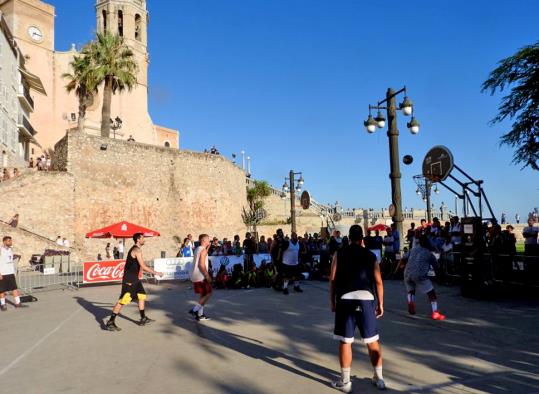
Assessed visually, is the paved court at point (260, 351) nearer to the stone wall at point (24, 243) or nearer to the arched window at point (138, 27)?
the stone wall at point (24, 243)

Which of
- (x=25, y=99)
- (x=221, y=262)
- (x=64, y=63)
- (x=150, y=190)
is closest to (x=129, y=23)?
(x=64, y=63)

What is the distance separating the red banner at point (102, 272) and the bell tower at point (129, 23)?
39613 millimetres

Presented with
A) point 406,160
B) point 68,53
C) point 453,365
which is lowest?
point 453,365

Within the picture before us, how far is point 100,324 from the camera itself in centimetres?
915

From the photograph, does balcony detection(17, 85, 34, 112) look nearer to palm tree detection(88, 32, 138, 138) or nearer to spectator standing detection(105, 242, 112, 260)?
palm tree detection(88, 32, 138, 138)

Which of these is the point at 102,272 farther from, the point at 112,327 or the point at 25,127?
the point at 25,127

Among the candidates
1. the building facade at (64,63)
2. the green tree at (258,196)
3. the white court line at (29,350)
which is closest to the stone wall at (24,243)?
the white court line at (29,350)

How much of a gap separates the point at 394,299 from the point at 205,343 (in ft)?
18.5

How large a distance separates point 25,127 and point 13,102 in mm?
3978

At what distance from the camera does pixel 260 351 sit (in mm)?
6645

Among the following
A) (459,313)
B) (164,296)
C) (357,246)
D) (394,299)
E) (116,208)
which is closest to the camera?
(357,246)

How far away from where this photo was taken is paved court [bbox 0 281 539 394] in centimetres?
521

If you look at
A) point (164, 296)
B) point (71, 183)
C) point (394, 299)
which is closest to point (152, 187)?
point (71, 183)

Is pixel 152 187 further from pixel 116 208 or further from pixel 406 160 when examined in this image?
pixel 406 160
